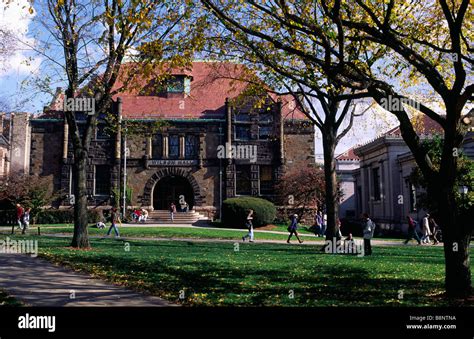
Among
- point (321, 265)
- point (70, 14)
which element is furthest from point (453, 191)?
point (70, 14)

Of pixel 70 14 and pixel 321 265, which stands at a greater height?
pixel 70 14

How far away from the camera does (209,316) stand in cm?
596

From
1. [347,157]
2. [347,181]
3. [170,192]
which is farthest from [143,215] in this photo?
[347,157]

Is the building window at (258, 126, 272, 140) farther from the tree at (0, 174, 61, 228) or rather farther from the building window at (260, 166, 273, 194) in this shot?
the tree at (0, 174, 61, 228)

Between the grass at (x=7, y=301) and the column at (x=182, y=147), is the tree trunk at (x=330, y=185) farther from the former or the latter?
the column at (x=182, y=147)

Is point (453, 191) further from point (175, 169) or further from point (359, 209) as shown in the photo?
Answer: point (359, 209)

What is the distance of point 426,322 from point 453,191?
3.33m

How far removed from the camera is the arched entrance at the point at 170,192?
126 ft

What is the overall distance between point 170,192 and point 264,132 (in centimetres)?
1050

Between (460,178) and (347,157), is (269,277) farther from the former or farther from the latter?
(347,157)

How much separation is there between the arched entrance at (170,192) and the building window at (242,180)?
4.31 m

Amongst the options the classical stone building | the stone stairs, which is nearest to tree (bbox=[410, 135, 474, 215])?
the classical stone building

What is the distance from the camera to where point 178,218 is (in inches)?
1404

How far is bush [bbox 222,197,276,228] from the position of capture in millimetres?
31281
